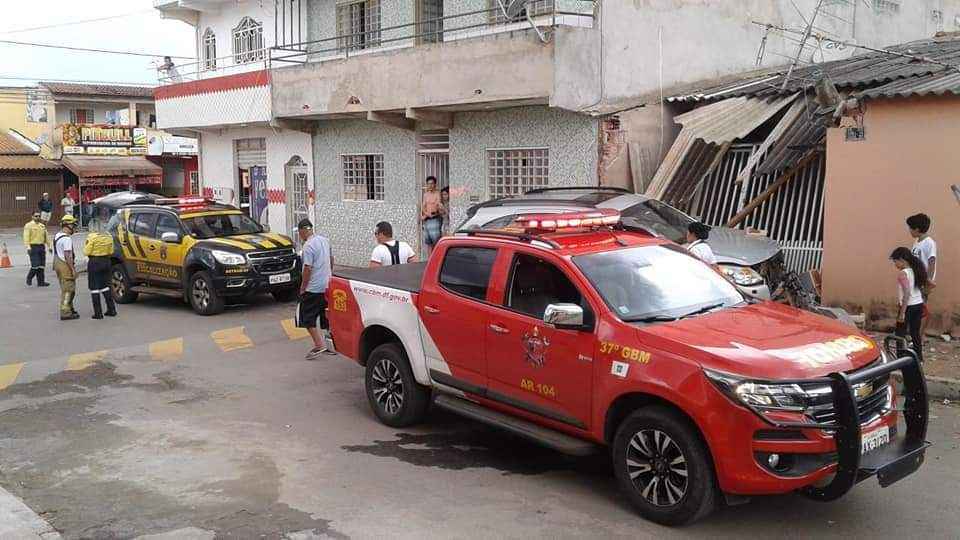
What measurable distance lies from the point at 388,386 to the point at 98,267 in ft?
27.1

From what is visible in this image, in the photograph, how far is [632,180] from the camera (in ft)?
46.5

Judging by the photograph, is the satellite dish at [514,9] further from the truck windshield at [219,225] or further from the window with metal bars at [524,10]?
the truck windshield at [219,225]

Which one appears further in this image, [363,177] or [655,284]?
[363,177]

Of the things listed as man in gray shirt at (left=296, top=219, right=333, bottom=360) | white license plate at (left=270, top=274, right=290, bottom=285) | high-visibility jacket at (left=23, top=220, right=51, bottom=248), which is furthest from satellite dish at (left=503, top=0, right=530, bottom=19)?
high-visibility jacket at (left=23, top=220, right=51, bottom=248)

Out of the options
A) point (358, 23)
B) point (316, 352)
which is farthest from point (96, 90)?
point (316, 352)

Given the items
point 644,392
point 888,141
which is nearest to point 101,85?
point 888,141

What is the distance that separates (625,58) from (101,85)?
120ft

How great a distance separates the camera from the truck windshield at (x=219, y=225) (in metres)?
15.0

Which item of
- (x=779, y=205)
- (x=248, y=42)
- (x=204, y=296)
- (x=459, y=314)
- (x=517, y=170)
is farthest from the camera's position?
(x=248, y=42)

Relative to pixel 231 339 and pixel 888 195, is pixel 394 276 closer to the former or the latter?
pixel 231 339

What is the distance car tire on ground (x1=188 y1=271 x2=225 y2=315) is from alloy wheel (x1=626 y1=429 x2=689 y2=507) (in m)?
10.1

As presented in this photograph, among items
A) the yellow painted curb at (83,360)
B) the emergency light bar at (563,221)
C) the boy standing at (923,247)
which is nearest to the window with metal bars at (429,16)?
the yellow painted curb at (83,360)

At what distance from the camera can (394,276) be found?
26.5ft

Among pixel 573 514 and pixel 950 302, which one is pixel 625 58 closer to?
pixel 950 302
